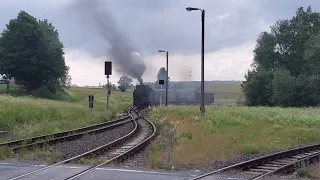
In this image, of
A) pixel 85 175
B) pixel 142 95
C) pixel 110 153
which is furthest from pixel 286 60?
pixel 85 175

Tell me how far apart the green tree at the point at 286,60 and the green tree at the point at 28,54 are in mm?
32575

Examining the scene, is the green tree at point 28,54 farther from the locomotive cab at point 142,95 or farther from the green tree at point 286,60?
the green tree at point 286,60

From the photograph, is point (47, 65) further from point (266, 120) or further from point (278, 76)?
point (266, 120)

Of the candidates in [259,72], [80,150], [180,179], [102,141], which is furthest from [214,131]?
[259,72]

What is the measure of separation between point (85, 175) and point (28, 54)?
62715mm

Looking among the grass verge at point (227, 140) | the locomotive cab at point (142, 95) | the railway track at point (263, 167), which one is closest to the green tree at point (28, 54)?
the locomotive cab at point (142, 95)

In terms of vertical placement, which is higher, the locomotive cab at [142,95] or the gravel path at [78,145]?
the locomotive cab at [142,95]

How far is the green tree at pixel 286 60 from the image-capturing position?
7638 cm

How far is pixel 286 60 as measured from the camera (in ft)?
305

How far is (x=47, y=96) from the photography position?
73312 millimetres

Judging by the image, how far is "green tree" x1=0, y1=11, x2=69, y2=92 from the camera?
236 feet

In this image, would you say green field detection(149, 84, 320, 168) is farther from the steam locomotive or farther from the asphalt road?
the steam locomotive

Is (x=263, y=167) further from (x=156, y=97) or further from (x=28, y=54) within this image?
(x=28, y=54)

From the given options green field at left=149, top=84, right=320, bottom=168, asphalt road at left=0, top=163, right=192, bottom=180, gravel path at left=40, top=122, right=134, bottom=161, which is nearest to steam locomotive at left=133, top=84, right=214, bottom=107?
green field at left=149, top=84, right=320, bottom=168
